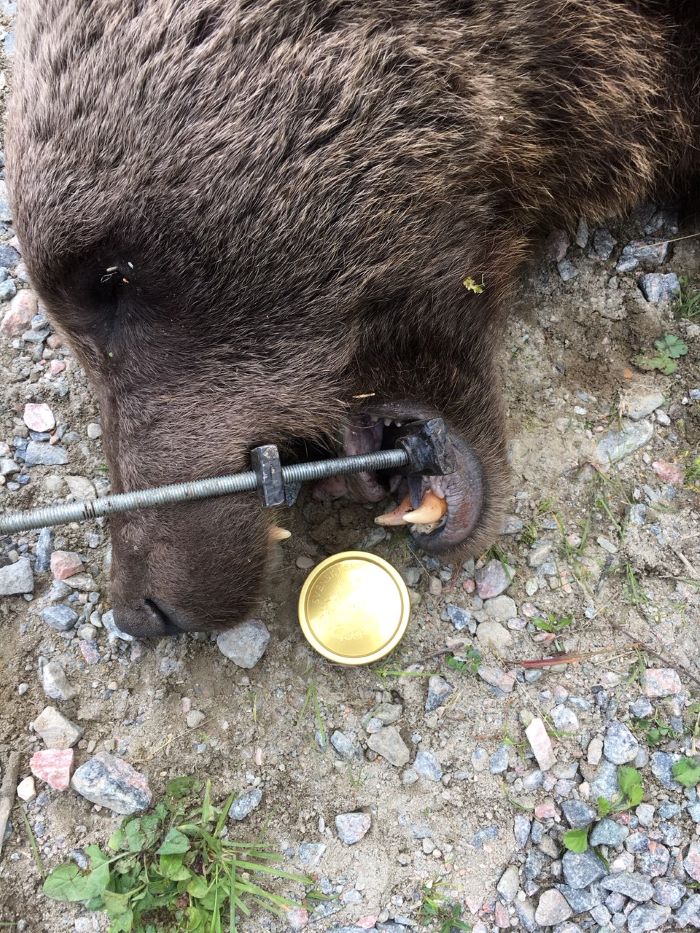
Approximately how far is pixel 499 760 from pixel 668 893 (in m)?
0.75

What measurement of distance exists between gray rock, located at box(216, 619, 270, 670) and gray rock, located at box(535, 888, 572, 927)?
141 cm

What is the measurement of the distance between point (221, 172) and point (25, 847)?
264 centimetres

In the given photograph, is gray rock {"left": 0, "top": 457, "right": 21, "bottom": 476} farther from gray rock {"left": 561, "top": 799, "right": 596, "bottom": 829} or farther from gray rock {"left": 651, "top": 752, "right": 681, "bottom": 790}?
gray rock {"left": 651, "top": 752, "right": 681, "bottom": 790}

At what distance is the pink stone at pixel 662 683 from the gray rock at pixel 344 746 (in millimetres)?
1194

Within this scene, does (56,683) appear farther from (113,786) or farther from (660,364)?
(660,364)

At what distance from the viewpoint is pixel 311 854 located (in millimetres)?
2768

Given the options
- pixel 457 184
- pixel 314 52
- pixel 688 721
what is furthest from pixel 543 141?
pixel 688 721

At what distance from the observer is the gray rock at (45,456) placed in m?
3.22

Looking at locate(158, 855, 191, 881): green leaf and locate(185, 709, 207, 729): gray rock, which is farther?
locate(185, 709, 207, 729): gray rock

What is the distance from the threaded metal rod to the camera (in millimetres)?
2277

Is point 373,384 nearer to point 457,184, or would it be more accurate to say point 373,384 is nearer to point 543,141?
point 457,184

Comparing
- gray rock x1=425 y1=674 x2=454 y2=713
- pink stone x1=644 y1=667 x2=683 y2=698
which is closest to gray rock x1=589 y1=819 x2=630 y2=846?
pink stone x1=644 y1=667 x2=683 y2=698

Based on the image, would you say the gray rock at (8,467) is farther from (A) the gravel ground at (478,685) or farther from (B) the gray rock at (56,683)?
(B) the gray rock at (56,683)

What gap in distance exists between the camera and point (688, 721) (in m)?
2.84
